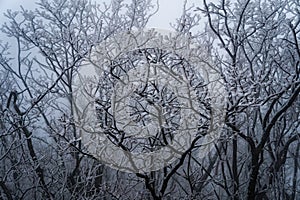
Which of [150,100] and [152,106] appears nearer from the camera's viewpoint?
[150,100]

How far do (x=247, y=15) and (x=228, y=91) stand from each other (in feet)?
7.22

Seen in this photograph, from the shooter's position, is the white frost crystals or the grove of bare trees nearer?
the white frost crystals

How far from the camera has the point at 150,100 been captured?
405cm

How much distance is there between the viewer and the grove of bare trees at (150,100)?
422cm

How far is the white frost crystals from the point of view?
4.07m

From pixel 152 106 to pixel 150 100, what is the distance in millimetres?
222

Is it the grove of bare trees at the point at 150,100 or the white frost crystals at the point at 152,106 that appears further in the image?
the grove of bare trees at the point at 150,100

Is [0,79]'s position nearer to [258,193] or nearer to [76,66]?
[76,66]

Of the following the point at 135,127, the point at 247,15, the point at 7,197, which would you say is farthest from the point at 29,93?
the point at 247,15

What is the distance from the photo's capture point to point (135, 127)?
181 inches

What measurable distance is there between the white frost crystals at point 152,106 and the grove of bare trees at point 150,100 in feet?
0.05

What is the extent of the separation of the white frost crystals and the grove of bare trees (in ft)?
0.05

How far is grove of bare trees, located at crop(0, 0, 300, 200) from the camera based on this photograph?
4219 millimetres

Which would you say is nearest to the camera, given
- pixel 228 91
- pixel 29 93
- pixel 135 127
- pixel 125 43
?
pixel 228 91
